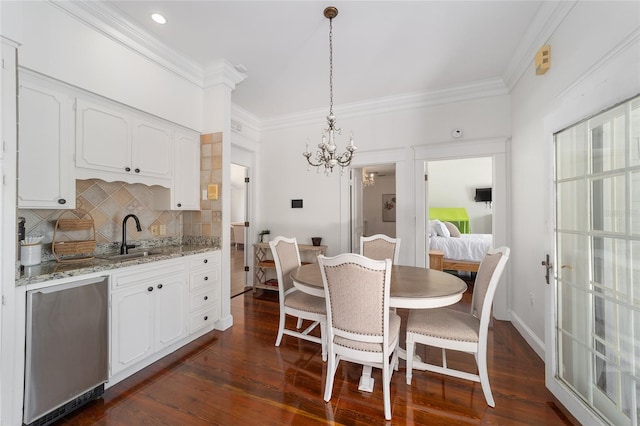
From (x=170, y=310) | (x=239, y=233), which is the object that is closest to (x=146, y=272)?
(x=170, y=310)

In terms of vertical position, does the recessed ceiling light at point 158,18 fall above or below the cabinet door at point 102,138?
above

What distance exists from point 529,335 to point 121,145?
416cm

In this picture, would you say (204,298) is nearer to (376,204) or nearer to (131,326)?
(131,326)

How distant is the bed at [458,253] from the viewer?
4238mm

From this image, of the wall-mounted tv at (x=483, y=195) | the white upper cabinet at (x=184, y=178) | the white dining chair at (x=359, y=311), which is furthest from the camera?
the wall-mounted tv at (x=483, y=195)

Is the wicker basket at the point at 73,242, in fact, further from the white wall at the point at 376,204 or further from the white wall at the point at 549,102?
the white wall at the point at 376,204

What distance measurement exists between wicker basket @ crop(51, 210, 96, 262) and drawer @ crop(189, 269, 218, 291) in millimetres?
812

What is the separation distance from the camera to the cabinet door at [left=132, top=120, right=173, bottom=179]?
2.29 m

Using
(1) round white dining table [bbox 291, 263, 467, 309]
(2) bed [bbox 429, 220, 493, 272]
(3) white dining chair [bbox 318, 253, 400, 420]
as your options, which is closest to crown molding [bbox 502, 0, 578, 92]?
(1) round white dining table [bbox 291, 263, 467, 309]

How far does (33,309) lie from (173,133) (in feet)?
5.96

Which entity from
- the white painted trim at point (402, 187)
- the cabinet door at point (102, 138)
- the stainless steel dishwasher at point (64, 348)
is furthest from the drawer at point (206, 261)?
the white painted trim at point (402, 187)

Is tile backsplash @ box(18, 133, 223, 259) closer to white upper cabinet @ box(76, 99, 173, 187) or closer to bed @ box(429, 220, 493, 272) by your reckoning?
white upper cabinet @ box(76, 99, 173, 187)

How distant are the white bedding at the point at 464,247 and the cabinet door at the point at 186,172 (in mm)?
4051

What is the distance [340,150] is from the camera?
3953 millimetres
